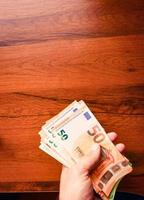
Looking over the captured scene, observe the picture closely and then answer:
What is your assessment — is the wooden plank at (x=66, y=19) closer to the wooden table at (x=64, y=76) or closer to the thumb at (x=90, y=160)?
the wooden table at (x=64, y=76)

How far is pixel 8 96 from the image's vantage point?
4.14 ft

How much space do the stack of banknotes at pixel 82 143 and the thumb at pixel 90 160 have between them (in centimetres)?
4

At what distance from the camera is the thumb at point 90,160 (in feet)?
3.49

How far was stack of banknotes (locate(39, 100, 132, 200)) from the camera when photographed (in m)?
1.09

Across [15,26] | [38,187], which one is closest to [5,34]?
[15,26]

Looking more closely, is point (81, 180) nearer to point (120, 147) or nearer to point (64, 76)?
point (120, 147)

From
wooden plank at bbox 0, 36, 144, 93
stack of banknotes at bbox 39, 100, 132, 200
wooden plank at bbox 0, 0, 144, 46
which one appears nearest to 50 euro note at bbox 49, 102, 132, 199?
stack of banknotes at bbox 39, 100, 132, 200

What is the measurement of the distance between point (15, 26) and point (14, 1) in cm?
12

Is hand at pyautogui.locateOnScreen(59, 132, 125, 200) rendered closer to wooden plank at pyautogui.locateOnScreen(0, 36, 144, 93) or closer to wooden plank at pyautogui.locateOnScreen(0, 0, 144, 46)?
wooden plank at pyautogui.locateOnScreen(0, 36, 144, 93)

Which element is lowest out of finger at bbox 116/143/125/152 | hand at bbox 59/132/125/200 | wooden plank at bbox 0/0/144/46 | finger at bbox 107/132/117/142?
hand at bbox 59/132/125/200

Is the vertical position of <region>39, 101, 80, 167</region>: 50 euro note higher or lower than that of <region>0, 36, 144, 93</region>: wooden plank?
lower

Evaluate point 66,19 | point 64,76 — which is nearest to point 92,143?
point 64,76

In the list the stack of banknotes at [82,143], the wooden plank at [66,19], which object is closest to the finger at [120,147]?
the stack of banknotes at [82,143]

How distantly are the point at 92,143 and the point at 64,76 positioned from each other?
0.88 feet
